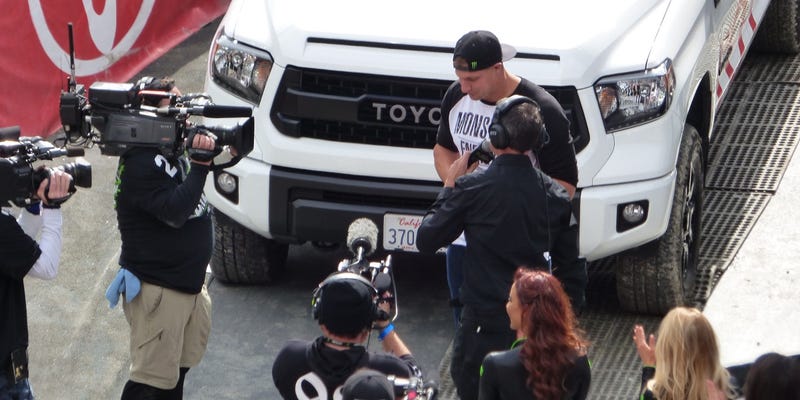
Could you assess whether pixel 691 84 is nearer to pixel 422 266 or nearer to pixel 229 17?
pixel 422 266

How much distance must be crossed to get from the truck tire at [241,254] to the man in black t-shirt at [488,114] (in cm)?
168

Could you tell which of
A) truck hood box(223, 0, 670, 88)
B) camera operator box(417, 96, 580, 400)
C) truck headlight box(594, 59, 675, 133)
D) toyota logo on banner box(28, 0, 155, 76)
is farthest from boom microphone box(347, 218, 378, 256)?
toyota logo on banner box(28, 0, 155, 76)

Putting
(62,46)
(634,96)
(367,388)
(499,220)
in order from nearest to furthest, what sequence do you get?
(367,388)
(499,220)
(634,96)
(62,46)

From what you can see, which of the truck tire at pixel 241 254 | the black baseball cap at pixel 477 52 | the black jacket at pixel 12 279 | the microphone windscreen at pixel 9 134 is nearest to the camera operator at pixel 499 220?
the black baseball cap at pixel 477 52

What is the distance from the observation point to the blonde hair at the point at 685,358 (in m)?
4.70

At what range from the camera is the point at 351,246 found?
546 cm

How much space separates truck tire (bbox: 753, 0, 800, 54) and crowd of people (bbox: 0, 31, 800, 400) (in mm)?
4610

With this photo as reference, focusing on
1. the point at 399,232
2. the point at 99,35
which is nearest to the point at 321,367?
the point at 399,232

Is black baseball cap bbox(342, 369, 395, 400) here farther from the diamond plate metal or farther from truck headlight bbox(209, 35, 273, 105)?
truck headlight bbox(209, 35, 273, 105)

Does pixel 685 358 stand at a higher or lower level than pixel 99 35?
higher

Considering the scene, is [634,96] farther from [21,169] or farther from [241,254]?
[21,169]

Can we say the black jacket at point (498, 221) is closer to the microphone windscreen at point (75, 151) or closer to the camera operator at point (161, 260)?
the camera operator at point (161, 260)

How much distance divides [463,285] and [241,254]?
2.30 meters

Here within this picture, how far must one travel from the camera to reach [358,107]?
713cm
